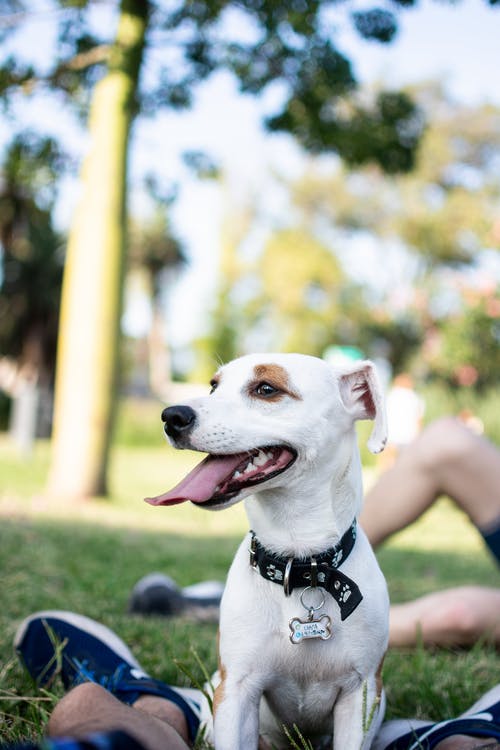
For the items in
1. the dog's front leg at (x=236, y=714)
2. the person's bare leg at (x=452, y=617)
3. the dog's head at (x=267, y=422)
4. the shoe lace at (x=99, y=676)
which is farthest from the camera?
the person's bare leg at (x=452, y=617)

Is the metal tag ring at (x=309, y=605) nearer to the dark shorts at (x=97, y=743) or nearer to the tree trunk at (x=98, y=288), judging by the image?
the dark shorts at (x=97, y=743)

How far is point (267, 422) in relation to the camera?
6.05ft

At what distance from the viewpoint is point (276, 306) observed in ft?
116

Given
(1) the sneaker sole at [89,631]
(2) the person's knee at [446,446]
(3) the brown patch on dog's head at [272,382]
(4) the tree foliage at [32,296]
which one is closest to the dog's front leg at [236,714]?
(1) the sneaker sole at [89,631]

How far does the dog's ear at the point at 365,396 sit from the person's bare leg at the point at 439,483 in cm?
88

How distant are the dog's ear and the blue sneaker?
2.82 feet

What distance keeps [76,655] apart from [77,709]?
84 centimetres

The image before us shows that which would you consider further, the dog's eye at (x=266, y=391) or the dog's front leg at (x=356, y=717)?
the dog's eye at (x=266, y=391)

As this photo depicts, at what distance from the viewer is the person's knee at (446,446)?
9.16 feet

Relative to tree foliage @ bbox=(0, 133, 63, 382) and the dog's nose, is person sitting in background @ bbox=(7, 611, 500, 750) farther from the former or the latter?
tree foliage @ bbox=(0, 133, 63, 382)

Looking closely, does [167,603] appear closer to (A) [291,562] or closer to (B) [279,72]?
(A) [291,562]

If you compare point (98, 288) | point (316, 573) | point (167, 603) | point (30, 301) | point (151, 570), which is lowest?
point (30, 301)

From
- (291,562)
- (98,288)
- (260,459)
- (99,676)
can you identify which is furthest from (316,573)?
(98,288)

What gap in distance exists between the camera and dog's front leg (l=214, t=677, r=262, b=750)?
1665mm
